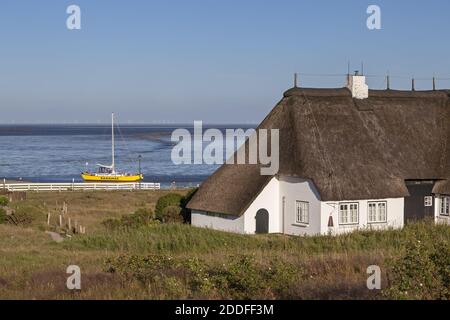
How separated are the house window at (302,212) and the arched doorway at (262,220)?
1922mm

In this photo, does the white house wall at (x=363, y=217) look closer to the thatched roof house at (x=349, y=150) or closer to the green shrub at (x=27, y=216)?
the thatched roof house at (x=349, y=150)

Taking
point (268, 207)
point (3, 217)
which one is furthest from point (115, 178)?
point (268, 207)

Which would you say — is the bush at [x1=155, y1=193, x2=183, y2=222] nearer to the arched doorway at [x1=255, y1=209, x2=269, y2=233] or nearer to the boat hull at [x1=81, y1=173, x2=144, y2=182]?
the arched doorway at [x1=255, y1=209, x2=269, y2=233]

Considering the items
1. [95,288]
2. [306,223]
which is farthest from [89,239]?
[95,288]

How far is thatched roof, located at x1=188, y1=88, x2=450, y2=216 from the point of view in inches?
1249

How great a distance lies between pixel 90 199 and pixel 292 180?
26.6 meters

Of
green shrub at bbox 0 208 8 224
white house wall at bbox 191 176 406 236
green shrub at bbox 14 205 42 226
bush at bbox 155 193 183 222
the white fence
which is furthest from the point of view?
the white fence

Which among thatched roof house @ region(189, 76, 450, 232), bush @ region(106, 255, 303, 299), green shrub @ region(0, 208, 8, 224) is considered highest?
thatched roof house @ region(189, 76, 450, 232)

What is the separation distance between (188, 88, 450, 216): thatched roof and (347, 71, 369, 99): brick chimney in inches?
16.1

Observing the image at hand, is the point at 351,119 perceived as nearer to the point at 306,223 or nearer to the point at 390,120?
the point at 390,120

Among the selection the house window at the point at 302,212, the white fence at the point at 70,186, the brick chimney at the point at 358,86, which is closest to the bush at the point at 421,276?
the house window at the point at 302,212

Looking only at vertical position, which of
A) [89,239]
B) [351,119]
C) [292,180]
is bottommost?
[89,239]

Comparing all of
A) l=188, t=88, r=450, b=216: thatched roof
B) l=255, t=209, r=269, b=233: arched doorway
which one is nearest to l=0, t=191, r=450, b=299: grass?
l=188, t=88, r=450, b=216: thatched roof
